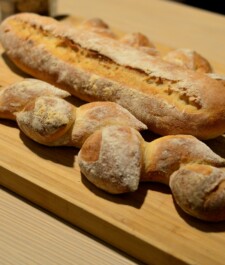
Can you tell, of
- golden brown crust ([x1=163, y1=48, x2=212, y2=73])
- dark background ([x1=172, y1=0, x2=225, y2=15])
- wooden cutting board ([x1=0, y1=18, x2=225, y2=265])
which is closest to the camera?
wooden cutting board ([x1=0, y1=18, x2=225, y2=265])

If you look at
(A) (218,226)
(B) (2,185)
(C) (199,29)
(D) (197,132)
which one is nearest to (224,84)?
(D) (197,132)

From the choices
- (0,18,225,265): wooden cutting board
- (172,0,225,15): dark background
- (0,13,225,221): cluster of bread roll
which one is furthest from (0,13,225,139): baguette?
(172,0,225,15): dark background

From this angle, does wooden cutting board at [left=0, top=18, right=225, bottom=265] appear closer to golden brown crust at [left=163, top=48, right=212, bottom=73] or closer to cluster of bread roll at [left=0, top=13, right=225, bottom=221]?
cluster of bread roll at [left=0, top=13, right=225, bottom=221]

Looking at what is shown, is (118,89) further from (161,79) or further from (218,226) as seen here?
(218,226)

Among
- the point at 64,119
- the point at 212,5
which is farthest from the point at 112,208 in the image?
the point at 212,5

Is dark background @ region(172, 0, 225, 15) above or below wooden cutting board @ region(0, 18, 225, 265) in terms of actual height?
below

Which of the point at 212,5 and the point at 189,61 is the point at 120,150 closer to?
the point at 189,61
